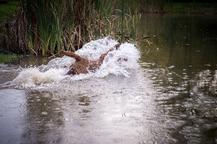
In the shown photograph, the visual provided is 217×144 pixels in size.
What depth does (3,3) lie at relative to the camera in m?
31.0

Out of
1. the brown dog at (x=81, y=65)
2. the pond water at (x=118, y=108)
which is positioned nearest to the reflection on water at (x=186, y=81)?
the pond water at (x=118, y=108)

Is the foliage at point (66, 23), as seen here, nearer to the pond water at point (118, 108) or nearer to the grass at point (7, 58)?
the grass at point (7, 58)

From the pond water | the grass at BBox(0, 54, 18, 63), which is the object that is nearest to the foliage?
the grass at BBox(0, 54, 18, 63)

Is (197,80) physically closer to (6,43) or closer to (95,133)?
(95,133)

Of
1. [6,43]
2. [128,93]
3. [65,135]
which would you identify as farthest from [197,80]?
[6,43]

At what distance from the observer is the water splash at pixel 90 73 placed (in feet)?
35.5

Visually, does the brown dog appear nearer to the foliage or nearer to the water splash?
the water splash

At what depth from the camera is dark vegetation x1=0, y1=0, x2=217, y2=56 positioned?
1364 centimetres

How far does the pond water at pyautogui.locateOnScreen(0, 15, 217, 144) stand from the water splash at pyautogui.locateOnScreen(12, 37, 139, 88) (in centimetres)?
20

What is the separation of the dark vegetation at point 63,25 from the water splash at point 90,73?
0.46 metres

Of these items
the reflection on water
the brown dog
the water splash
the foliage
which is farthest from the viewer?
the foliage

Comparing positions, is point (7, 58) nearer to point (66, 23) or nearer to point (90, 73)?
point (66, 23)

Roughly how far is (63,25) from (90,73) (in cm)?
271

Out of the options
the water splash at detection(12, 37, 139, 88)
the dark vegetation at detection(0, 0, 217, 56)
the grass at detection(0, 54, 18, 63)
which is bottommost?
the grass at detection(0, 54, 18, 63)
